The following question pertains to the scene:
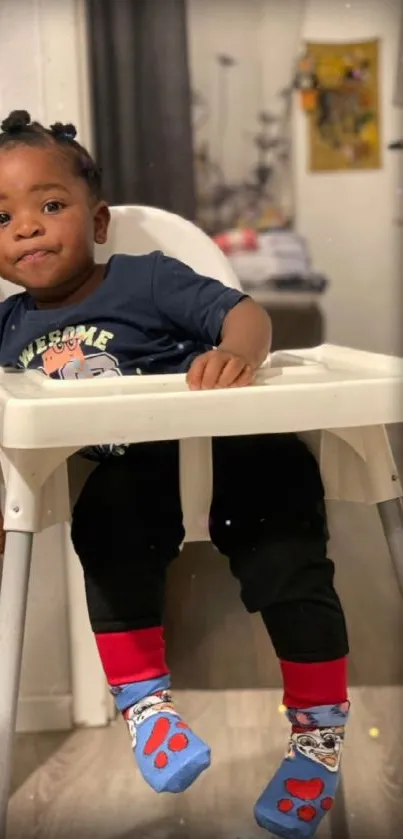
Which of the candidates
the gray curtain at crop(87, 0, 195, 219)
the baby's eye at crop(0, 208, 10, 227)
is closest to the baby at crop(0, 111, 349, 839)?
the baby's eye at crop(0, 208, 10, 227)

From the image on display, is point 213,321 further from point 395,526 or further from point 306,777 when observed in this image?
point 306,777

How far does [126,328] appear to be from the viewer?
0.66 m

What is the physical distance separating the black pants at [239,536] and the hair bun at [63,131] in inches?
10.1

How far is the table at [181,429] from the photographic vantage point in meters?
0.50

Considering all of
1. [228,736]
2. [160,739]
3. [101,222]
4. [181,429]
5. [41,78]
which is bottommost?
[228,736]

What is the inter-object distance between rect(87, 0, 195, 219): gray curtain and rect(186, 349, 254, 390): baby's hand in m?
0.24

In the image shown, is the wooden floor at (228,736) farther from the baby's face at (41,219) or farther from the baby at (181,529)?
the baby's face at (41,219)

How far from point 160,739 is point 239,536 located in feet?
0.46

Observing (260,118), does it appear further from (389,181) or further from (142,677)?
(142,677)

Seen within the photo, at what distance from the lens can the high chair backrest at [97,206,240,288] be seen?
2.39 ft

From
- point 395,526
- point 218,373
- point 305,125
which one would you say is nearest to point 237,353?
point 218,373

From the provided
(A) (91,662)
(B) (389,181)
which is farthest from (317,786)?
(B) (389,181)

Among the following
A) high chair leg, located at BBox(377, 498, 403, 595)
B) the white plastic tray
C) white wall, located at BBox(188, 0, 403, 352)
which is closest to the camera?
the white plastic tray

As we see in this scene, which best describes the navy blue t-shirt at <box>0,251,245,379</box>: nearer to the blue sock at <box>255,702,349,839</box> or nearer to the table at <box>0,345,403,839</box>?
the table at <box>0,345,403,839</box>
